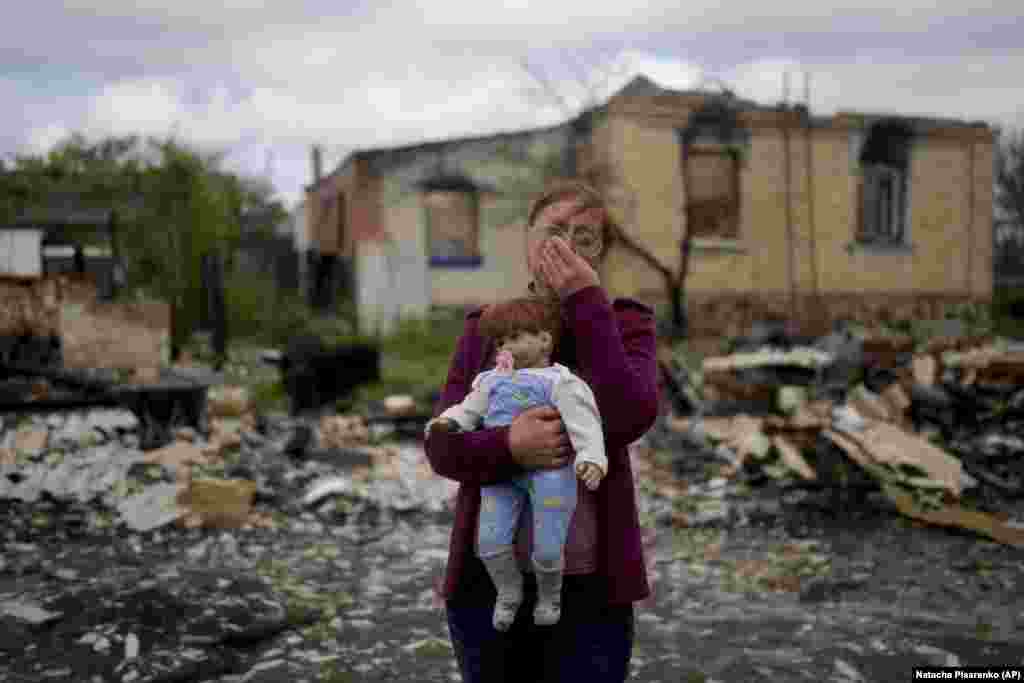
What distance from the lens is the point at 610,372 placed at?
187 centimetres

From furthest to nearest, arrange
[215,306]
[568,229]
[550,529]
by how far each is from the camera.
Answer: [215,306]
[568,229]
[550,529]

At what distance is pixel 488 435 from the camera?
192cm

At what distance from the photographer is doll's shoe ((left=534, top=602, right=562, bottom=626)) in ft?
6.23

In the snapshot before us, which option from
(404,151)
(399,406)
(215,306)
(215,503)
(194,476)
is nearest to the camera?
(215,503)

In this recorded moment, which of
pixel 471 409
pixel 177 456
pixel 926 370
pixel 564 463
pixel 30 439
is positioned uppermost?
pixel 471 409

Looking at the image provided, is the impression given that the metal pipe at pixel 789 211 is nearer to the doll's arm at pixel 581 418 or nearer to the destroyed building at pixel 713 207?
the destroyed building at pixel 713 207

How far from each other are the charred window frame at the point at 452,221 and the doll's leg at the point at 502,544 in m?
14.9

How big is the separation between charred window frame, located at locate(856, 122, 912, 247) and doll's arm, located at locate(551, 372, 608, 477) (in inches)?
710

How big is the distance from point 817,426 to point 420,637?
459 cm

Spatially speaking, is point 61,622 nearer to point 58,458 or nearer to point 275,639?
point 275,639

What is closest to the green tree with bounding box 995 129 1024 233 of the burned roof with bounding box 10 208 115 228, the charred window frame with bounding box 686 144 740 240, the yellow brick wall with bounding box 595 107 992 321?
the yellow brick wall with bounding box 595 107 992 321

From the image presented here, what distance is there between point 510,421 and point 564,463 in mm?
158

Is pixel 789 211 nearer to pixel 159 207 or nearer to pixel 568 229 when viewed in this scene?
pixel 159 207

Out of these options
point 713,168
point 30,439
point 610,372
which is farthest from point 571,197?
point 713,168
